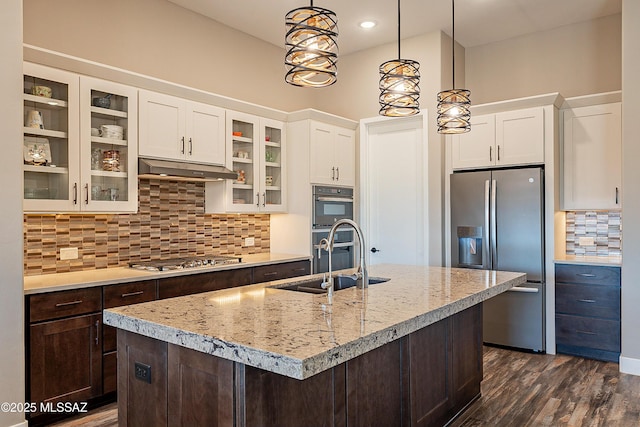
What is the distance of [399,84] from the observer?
2.66 meters

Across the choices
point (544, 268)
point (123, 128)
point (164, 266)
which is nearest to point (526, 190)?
point (544, 268)

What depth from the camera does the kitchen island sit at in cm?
154

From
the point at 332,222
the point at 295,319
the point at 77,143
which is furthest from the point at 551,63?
the point at 77,143

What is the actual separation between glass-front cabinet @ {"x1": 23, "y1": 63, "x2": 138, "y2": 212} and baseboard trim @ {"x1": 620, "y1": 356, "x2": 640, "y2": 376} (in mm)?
4178

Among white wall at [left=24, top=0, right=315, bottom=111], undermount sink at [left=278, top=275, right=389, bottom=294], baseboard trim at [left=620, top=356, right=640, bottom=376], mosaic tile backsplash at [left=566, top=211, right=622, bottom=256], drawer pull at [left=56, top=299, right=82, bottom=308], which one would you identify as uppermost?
white wall at [left=24, top=0, right=315, bottom=111]

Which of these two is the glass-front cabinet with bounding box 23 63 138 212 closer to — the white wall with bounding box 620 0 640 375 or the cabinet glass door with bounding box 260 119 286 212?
the cabinet glass door with bounding box 260 119 286 212

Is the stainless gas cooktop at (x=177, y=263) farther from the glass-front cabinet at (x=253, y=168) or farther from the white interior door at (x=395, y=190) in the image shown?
the white interior door at (x=395, y=190)

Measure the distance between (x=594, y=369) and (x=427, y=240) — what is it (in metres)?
1.85

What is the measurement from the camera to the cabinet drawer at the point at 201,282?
11.3 feet

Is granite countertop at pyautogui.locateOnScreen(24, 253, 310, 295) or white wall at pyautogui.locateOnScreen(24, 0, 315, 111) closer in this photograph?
granite countertop at pyautogui.locateOnScreen(24, 253, 310, 295)

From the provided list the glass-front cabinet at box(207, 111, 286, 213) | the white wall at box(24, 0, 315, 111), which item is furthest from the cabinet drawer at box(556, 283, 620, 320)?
the white wall at box(24, 0, 315, 111)

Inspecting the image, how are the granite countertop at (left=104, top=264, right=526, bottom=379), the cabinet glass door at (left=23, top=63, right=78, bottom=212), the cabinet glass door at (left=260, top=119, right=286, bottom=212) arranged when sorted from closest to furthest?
the granite countertop at (left=104, top=264, right=526, bottom=379), the cabinet glass door at (left=23, top=63, right=78, bottom=212), the cabinet glass door at (left=260, top=119, right=286, bottom=212)

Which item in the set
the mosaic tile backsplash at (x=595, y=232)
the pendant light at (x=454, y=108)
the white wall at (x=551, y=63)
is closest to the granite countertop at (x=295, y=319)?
the pendant light at (x=454, y=108)

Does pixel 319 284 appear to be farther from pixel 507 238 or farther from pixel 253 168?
pixel 507 238
